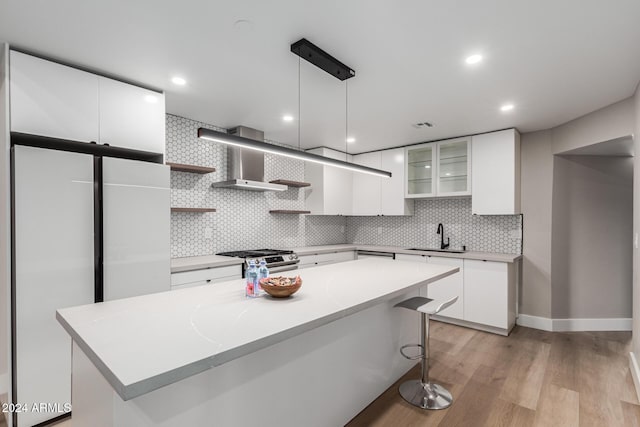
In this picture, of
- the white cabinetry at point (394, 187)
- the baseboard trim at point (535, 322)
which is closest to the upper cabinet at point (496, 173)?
the white cabinetry at point (394, 187)

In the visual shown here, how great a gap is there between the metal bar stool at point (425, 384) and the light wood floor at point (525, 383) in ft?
0.19

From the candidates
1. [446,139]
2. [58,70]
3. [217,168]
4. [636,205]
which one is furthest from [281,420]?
[446,139]

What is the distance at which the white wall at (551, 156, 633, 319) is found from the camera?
4070mm

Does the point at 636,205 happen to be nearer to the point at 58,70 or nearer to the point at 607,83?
the point at 607,83

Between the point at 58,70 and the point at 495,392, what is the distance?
4065 mm

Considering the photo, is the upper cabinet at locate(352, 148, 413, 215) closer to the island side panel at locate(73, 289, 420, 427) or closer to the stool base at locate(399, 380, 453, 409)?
the island side panel at locate(73, 289, 420, 427)

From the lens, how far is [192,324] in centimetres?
141

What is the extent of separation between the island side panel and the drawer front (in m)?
1.38

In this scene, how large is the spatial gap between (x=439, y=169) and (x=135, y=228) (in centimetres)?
378

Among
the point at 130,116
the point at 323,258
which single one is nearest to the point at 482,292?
the point at 323,258

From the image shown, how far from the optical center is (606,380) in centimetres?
280

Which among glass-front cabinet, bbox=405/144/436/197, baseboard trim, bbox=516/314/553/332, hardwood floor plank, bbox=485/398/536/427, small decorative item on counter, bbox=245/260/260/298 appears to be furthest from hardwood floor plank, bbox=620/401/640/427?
glass-front cabinet, bbox=405/144/436/197

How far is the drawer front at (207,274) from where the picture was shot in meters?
2.97

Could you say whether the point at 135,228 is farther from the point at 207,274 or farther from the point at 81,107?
the point at 81,107
